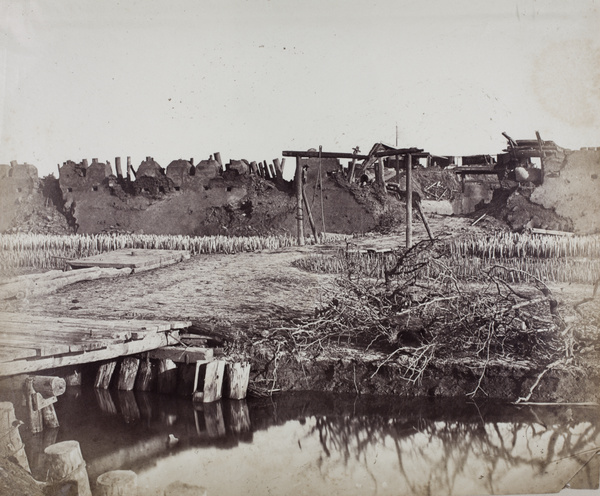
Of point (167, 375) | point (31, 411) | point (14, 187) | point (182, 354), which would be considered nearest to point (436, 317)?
point (182, 354)

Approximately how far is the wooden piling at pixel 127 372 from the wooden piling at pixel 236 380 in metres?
0.78

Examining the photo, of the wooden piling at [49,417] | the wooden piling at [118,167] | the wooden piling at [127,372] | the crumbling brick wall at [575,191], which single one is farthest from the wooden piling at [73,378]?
the crumbling brick wall at [575,191]

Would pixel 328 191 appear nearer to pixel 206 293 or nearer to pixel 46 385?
pixel 206 293

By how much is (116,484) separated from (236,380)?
1.45m

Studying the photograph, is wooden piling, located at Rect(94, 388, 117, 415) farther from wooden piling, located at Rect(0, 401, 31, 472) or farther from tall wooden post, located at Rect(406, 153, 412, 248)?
tall wooden post, located at Rect(406, 153, 412, 248)

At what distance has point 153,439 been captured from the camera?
4742mm

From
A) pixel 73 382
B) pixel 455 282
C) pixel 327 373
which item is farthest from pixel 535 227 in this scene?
pixel 73 382

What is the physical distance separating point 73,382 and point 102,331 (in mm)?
625

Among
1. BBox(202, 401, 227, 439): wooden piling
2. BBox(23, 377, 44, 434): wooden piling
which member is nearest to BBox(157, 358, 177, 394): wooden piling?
BBox(202, 401, 227, 439): wooden piling

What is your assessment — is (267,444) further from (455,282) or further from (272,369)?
(455,282)

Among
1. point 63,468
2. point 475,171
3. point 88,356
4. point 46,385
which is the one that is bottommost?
point 63,468

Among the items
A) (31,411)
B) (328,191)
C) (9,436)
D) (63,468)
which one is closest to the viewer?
(63,468)

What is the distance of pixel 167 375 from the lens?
17.2ft

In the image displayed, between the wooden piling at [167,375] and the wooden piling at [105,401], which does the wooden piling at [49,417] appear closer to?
the wooden piling at [105,401]
